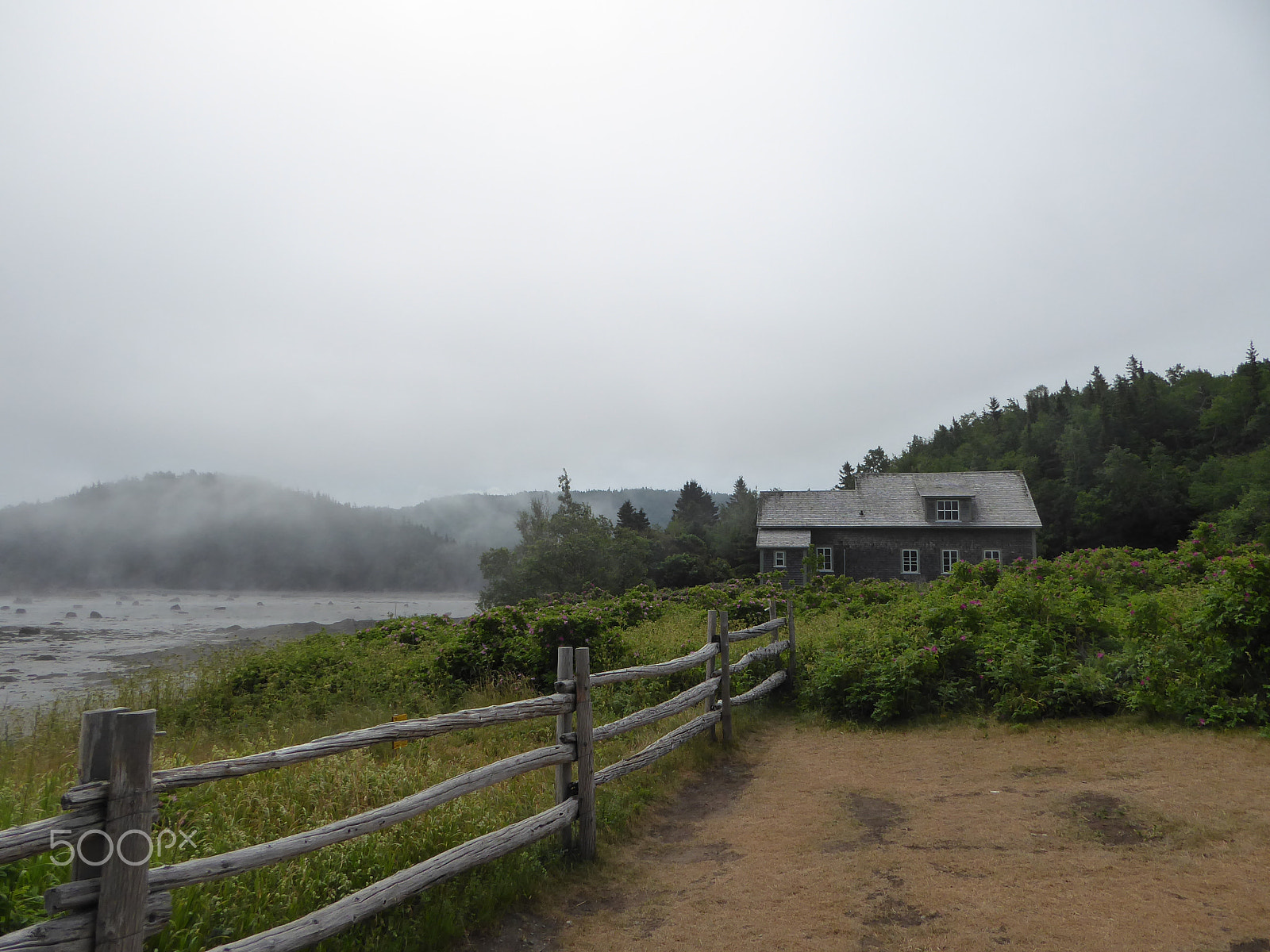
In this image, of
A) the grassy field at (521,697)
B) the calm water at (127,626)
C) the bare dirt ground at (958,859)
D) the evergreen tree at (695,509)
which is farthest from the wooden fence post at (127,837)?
the evergreen tree at (695,509)

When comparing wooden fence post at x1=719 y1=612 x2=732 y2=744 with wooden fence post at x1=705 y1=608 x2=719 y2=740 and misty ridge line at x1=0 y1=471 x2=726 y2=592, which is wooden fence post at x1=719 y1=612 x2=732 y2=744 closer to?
wooden fence post at x1=705 y1=608 x2=719 y2=740

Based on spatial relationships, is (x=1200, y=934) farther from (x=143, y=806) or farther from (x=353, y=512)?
(x=353, y=512)

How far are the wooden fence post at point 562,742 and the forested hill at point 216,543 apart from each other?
42307mm

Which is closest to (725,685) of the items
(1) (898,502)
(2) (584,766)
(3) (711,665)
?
(3) (711,665)

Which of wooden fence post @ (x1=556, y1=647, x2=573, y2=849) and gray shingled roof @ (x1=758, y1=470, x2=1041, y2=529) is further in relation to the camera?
gray shingled roof @ (x1=758, y1=470, x2=1041, y2=529)

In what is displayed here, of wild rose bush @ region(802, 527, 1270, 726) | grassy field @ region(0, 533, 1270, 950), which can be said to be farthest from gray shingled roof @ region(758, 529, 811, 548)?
wild rose bush @ region(802, 527, 1270, 726)

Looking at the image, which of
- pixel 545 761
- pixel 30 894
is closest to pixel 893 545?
pixel 545 761

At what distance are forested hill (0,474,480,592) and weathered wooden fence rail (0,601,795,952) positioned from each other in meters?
42.4

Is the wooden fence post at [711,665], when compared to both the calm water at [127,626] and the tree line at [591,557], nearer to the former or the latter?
the calm water at [127,626]

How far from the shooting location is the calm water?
49.3 ft

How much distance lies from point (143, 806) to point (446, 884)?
2145 millimetres

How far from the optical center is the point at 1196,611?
7949mm

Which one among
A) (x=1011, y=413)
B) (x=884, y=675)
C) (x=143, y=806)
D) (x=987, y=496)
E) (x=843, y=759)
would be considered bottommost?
(x=843, y=759)

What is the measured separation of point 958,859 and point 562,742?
2786mm
